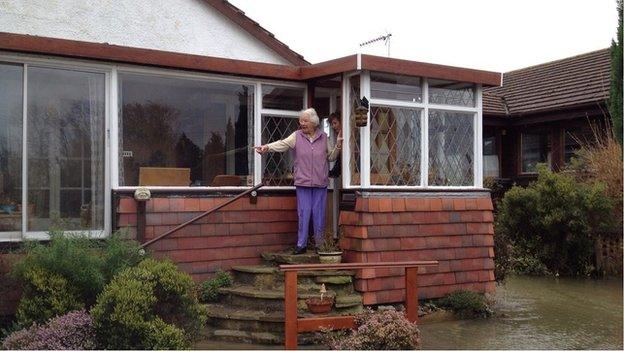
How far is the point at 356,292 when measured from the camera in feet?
27.9

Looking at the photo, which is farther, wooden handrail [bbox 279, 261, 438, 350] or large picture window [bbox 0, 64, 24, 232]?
large picture window [bbox 0, 64, 24, 232]

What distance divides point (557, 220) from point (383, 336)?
7.60 m

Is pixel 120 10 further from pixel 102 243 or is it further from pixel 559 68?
pixel 559 68

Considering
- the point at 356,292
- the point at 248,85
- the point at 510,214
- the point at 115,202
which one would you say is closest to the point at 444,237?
A: the point at 356,292

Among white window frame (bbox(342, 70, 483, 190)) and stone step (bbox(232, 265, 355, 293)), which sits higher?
white window frame (bbox(342, 70, 483, 190))

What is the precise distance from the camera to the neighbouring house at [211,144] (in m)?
8.02

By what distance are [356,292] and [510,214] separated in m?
6.75

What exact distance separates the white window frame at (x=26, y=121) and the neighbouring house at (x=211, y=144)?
0.02 meters

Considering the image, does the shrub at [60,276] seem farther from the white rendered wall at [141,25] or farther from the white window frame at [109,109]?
the white rendered wall at [141,25]

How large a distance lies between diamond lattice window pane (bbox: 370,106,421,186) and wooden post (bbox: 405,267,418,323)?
169cm

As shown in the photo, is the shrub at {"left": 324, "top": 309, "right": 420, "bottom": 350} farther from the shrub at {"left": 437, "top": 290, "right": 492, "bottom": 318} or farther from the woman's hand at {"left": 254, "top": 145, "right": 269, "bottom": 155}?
the woman's hand at {"left": 254, "top": 145, "right": 269, "bottom": 155}

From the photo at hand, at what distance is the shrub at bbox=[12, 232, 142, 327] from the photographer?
651 cm

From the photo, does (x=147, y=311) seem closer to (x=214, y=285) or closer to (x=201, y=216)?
(x=214, y=285)

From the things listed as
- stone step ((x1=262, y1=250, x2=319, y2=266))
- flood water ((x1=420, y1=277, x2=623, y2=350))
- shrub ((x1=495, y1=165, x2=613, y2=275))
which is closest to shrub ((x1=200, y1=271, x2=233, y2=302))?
stone step ((x1=262, y1=250, x2=319, y2=266))
